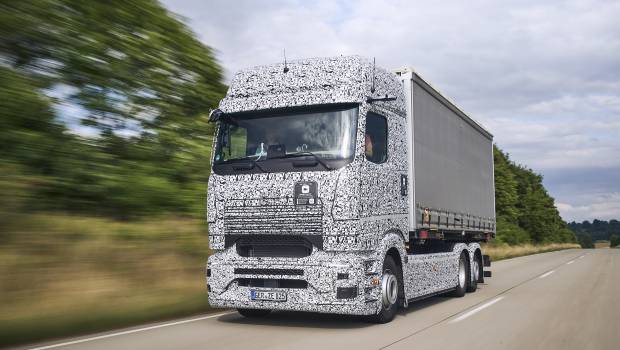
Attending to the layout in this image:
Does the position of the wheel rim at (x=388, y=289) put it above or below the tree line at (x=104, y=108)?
below

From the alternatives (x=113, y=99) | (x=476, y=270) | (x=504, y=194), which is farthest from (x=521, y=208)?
(x=113, y=99)

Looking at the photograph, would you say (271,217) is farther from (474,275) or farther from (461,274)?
(474,275)

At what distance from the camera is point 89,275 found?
9.26 m

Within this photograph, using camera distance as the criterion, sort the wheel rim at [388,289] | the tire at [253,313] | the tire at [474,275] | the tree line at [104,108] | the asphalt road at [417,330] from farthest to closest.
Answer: the tire at [474,275], the tire at [253,313], the tree line at [104,108], the wheel rim at [388,289], the asphalt road at [417,330]

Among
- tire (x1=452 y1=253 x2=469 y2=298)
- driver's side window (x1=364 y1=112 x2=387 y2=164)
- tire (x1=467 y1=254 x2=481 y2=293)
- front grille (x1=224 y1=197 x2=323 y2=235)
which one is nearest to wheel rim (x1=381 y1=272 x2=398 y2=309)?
front grille (x1=224 y1=197 x2=323 y2=235)

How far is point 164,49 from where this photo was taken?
12.3 metres

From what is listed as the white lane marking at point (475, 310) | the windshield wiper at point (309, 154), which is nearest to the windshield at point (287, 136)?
the windshield wiper at point (309, 154)

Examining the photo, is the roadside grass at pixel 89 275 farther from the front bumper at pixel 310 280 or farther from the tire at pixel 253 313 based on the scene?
the front bumper at pixel 310 280

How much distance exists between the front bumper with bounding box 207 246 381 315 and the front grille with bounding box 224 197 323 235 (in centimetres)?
32

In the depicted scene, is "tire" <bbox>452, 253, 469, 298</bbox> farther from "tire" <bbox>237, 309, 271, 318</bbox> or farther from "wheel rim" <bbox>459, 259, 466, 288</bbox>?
"tire" <bbox>237, 309, 271, 318</bbox>

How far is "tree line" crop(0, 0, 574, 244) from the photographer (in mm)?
8844

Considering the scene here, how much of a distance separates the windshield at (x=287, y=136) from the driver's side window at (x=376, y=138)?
30 cm

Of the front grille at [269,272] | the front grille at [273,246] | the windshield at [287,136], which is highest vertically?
the windshield at [287,136]

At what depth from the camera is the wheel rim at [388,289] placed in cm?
835
